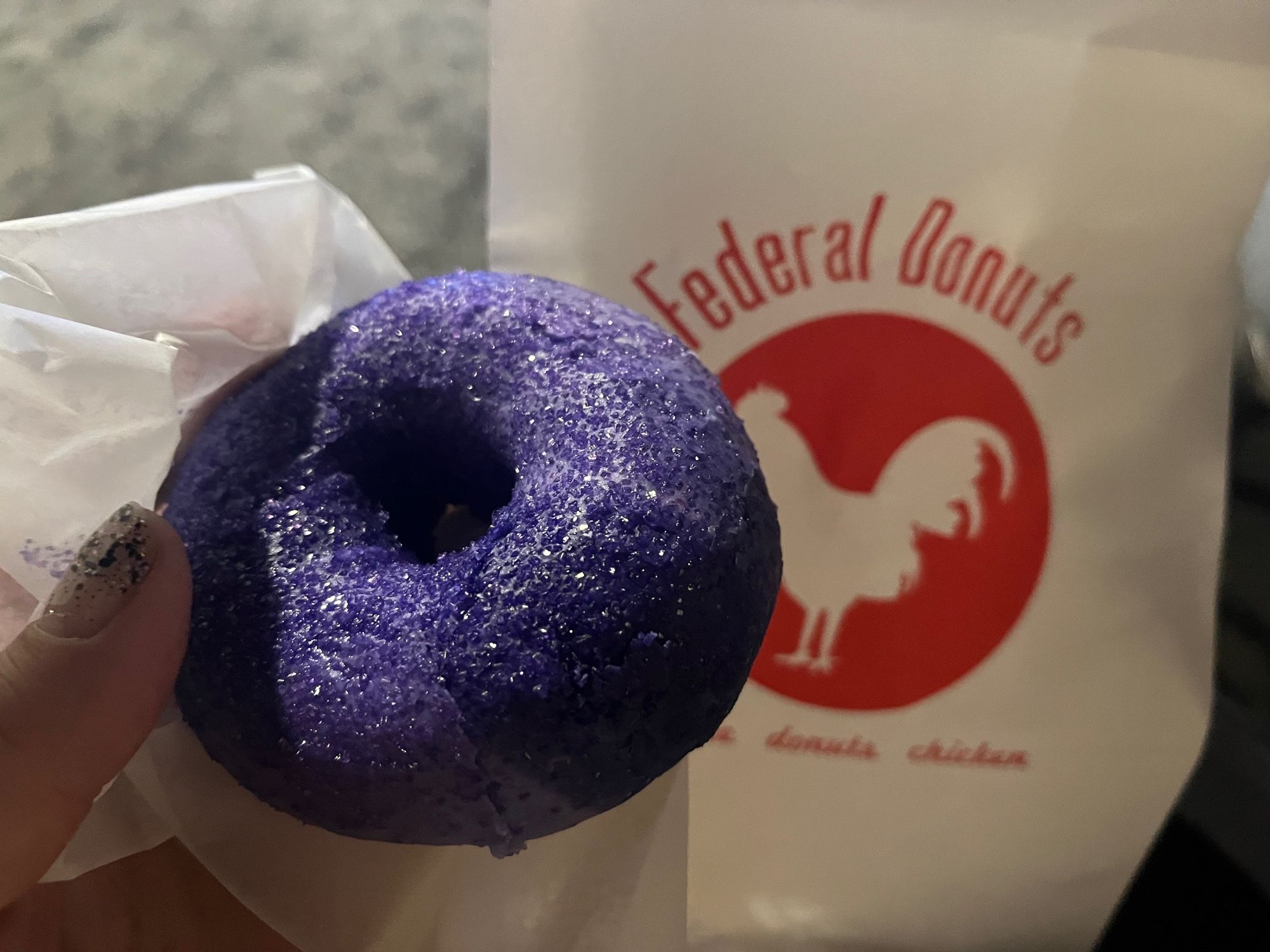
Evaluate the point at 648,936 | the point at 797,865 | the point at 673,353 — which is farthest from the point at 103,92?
the point at 797,865

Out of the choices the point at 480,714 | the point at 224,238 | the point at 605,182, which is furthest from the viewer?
the point at 605,182

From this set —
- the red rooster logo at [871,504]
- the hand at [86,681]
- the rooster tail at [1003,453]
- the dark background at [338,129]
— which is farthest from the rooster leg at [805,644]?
the hand at [86,681]

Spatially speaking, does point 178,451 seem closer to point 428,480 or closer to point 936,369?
point 428,480

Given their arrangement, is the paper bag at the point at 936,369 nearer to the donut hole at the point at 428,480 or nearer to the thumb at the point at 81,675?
the donut hole at the point at 428,480

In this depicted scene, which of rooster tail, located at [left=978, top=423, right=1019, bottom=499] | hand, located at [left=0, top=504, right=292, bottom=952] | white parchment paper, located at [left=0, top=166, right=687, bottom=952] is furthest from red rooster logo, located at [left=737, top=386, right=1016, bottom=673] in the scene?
hand, located at [left=0, top=504, right=292, bottom=952]

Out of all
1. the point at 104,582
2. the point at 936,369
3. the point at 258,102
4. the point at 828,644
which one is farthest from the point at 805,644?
the point at 258,102

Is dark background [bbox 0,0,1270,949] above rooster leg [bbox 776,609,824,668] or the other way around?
above

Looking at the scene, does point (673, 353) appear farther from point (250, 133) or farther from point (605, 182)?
point (250, 133)

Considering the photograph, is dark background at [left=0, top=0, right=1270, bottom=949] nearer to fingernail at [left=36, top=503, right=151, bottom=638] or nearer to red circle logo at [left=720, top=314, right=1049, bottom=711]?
red circle logo at [left=720, top=314, right=1049, bottom=711]
